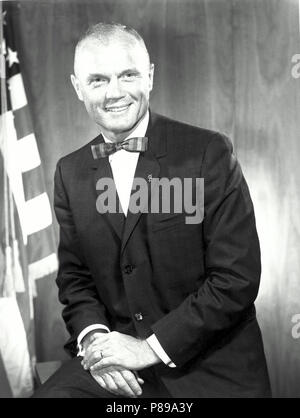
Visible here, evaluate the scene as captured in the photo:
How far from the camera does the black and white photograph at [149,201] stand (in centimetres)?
186

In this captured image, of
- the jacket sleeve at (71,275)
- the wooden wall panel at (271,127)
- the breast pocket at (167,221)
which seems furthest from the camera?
the wooden wall panel at (271,127)

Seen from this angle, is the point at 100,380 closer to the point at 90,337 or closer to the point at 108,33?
the point at 90,337

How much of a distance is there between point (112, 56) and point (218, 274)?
2.45 feet

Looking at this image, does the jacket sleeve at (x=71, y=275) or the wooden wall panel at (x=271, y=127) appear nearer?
the jacket sleeve at (x=71, y=275)

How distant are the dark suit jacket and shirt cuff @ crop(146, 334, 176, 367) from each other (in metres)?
0.02

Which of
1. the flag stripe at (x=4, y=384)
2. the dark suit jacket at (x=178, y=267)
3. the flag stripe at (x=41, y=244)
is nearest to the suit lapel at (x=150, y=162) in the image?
the dark suit jacket at (x=178, y=267)

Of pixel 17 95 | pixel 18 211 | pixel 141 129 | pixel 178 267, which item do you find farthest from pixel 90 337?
pixel 17 95

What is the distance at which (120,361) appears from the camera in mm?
1843

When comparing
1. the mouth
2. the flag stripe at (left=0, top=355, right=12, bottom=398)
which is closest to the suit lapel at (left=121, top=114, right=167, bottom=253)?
the mouth

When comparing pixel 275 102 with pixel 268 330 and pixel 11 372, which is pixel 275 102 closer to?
pixel 268 330

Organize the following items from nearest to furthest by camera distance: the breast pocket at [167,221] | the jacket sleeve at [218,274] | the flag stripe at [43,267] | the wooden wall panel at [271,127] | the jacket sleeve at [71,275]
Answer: the jacket sleeve at [218,274]
the breast pocket at [167,221]
the jacket sleeve at [71,275]
the wooden wall panel at [271,127]
the flag stripe at [43,267]

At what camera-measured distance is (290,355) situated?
2.29 m

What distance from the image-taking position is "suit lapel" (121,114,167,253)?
1.91 meters

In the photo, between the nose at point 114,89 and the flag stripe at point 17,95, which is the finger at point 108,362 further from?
the flag stripe at point 17,95
